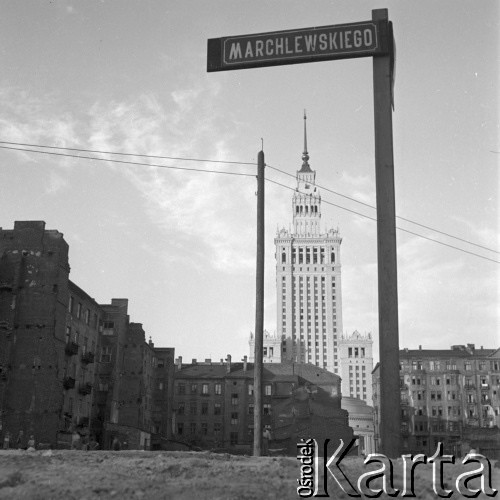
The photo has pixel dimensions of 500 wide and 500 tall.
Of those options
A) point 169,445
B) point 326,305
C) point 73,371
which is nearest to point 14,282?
point 73,371

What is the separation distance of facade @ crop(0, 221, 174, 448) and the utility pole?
31624mm

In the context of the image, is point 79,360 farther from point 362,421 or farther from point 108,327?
point 362,421

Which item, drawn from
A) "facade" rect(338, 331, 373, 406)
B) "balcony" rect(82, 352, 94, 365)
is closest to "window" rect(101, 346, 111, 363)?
"balcony" rect(82, 352, 94, 365)

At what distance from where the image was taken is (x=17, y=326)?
47656 millimetres

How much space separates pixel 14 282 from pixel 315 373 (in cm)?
6025

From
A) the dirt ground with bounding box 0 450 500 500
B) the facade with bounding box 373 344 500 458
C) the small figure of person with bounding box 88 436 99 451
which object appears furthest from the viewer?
the facade with bounding box 373 344 500 458

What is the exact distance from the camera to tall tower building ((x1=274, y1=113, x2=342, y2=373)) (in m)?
174

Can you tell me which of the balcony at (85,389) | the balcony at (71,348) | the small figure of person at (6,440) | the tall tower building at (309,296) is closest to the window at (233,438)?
the balcony at (85,389)

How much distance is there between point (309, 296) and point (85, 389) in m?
129

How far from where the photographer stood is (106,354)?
215 ft

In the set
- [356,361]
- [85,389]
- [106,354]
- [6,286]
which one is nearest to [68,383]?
[85,389]

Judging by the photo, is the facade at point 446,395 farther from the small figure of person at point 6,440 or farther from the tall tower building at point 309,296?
the small figure of person at point 6,440

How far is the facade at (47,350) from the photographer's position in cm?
4591

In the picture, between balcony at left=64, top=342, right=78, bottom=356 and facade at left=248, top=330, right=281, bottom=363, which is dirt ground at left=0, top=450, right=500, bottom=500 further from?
facade at left=248, top=330, right=281, bottom=363
